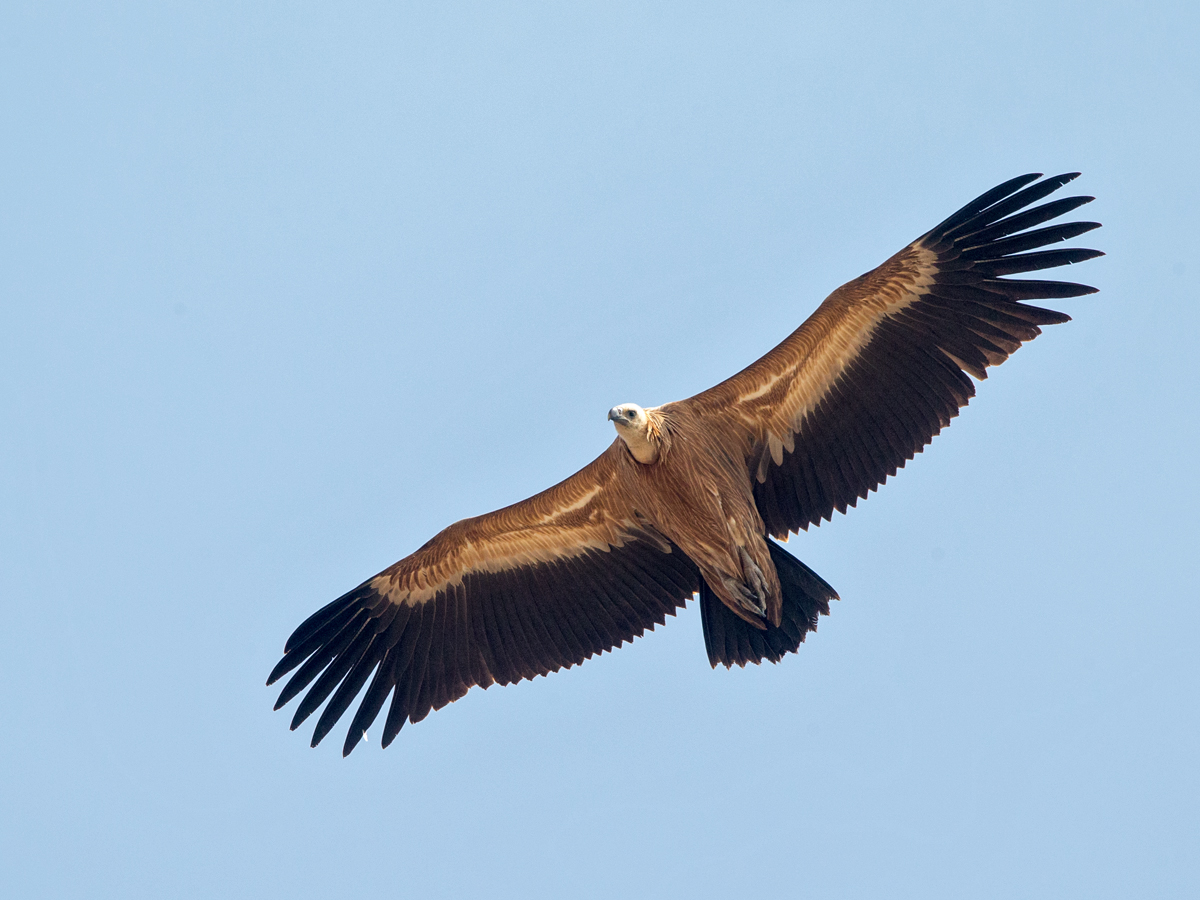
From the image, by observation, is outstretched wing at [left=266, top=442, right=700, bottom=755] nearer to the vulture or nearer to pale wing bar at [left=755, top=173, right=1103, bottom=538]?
the vulture

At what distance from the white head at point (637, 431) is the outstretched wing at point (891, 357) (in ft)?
1.75

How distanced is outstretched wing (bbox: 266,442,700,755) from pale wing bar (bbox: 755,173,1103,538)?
1.09 metres

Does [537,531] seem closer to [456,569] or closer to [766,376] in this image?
[456,569]

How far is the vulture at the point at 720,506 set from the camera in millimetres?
10180

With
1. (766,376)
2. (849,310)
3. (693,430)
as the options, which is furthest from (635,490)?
(849,310)

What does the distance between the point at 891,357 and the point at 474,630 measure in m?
3.63

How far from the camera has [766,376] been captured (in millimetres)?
10508

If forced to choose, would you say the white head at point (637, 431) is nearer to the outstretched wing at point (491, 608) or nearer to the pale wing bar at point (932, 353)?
the outstretched wing at point (491, 608)

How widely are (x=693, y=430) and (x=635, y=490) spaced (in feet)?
1.93

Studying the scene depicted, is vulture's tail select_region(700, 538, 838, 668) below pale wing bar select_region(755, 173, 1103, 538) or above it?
below

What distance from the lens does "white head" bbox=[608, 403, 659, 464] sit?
392 inches

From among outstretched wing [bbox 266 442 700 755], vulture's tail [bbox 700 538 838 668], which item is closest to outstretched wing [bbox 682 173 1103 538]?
vulture's tail [bbox 700 538 838 668]

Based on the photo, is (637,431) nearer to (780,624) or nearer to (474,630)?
(780,624)

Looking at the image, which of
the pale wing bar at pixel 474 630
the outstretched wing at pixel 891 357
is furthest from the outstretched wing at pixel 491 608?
the outstretched wing at pixel 891 357
